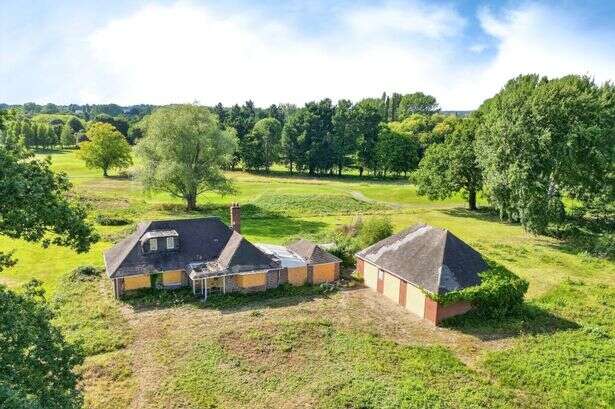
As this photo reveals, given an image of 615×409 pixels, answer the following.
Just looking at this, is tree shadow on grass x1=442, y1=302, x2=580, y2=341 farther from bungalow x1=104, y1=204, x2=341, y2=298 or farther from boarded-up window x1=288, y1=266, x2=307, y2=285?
boarded-up window x1=288, y1=266, x2=307, y2=285

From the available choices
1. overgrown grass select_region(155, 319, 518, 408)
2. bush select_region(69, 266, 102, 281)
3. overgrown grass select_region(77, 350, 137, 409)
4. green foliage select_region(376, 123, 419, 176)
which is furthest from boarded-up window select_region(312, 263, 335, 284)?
green foliage select_region(376, 123, 419, 176)

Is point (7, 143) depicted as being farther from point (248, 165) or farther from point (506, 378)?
point (248, 165)

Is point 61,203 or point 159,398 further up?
point 61,203

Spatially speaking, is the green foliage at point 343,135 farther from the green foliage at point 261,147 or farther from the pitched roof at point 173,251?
the pitched roof at point 173,251

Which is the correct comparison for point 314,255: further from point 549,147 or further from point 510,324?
point 549,147

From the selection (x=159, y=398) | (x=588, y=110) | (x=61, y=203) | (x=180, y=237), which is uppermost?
(x=588, y=110)

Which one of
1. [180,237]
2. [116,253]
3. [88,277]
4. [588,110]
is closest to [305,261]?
[180,237]
